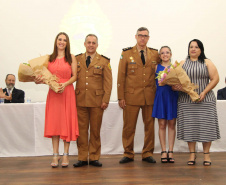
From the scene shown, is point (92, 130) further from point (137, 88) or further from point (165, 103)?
point (165, 103)

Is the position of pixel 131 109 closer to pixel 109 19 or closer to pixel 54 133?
pixel 54 133

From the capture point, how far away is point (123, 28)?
6422 mm

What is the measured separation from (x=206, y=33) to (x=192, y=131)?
136 inches

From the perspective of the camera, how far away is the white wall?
20.8 feet

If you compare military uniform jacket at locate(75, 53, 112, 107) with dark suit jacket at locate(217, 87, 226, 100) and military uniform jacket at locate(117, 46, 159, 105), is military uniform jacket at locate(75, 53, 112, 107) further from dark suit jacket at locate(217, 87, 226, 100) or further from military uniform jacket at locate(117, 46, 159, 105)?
dark suit jacket at locate(217, 87, 226, 100)

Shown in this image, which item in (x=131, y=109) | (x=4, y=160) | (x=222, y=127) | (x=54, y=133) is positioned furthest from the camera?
(x=222, y=127)

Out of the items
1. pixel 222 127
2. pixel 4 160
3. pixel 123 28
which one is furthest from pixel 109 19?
pixel 4 160

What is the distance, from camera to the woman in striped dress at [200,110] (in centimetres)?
361

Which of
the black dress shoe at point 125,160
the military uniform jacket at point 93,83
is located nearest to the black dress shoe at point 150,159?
the black dress shoe at point 125,160

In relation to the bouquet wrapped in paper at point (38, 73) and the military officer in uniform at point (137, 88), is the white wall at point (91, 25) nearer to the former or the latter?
the military officer in uniform at point (137, 88)

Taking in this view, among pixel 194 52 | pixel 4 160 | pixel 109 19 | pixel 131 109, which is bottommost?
pixel 4 160

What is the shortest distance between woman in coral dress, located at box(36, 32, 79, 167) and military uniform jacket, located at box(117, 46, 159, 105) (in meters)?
0.56

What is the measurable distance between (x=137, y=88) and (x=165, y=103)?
35 centimetres

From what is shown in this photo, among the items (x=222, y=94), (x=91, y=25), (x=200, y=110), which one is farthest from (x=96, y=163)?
(x=91, y=25)
